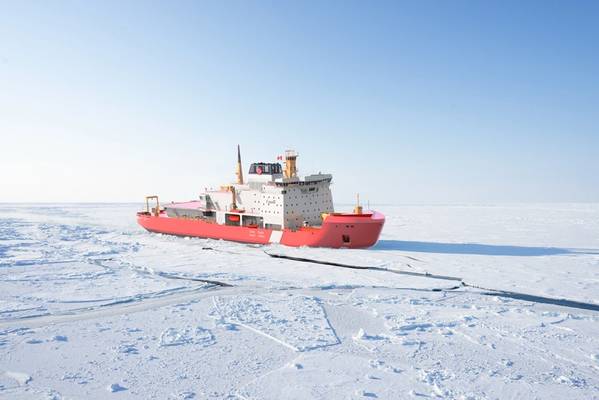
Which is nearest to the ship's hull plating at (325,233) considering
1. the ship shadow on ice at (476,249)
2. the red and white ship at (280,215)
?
the red and white ship at (280,215)

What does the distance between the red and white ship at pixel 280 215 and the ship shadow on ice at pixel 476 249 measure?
1.41m

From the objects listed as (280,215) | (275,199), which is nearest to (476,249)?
(280,215)

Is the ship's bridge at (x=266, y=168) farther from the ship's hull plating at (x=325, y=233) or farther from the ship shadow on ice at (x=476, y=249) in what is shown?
the ship shadow on ice at (x=476, y=249)

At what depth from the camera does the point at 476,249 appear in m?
13.7

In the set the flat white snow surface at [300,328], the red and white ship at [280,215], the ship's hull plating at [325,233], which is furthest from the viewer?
the red and white ship at [280,215]

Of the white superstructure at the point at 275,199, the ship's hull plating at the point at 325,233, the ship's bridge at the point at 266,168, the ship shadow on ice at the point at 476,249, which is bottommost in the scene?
the ship shadow on ice at the point at 476,249

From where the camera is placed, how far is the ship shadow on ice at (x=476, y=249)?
12.8m

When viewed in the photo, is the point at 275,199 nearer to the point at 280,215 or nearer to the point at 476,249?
the point at 280,215

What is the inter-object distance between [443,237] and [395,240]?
104 inches

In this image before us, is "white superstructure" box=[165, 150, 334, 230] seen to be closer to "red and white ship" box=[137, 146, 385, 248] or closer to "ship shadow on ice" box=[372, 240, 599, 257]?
"red and white ship" box=[137, 146, 385, 248]

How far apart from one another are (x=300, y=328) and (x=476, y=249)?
10208mm

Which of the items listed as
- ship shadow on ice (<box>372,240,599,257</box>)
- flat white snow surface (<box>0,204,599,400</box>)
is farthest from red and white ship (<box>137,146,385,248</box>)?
flat white snow surface (<box>0,204,599,400</box>)

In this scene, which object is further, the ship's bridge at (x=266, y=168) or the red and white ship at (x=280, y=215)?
the ship's bridge at (x=266, y=168)

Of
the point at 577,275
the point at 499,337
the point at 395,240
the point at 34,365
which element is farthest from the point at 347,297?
the point at 395,240
